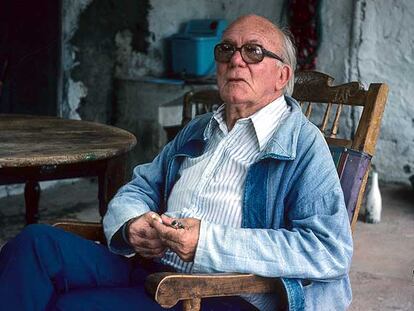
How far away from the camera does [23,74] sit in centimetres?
521

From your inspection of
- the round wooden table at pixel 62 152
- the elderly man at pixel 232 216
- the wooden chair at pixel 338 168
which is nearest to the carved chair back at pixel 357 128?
the wooden chair at pixel 338 168

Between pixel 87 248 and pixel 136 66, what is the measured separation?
3.78m

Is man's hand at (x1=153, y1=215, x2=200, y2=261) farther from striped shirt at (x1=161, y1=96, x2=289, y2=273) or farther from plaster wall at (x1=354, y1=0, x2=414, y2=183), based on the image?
plaster wall at (x1=354, y1=0, x2=414, y2=183)

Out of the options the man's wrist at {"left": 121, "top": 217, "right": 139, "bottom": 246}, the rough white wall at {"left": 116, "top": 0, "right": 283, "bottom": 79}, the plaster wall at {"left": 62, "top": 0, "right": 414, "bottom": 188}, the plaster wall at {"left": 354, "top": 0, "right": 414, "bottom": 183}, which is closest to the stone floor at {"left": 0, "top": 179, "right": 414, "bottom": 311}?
the plaster wall at {"left": 354, "top": 0, "right": 414, "bottom": 183}

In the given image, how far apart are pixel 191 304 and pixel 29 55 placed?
379cm

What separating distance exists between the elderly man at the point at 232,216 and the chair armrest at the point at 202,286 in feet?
0.12

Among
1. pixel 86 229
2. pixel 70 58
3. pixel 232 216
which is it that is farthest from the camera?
pixel 70 58

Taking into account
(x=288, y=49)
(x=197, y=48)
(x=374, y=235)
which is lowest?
(x=374, y=235)

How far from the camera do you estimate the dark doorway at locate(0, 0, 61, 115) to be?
5.04m

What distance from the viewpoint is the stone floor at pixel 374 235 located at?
11.5 ft

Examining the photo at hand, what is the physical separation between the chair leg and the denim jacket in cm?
11

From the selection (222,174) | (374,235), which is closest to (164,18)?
(374,235)

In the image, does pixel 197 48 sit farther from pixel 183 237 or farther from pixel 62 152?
pixel 183 237

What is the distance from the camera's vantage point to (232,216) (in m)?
2.04
